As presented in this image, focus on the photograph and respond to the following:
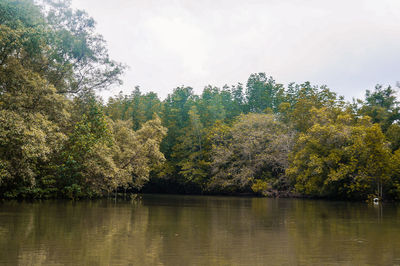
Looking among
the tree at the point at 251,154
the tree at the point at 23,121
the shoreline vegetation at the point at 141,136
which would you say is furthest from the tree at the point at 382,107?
the tree at the point at 23,121

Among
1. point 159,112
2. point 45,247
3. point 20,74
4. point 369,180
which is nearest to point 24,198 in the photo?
point 20,74

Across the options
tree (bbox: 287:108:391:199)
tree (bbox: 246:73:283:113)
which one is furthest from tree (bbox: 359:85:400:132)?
tree (bbox: 246:73:283:113)

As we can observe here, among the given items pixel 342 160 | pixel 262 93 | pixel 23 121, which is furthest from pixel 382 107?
pixel 23 121

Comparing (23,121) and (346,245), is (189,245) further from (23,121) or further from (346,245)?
(23,121)

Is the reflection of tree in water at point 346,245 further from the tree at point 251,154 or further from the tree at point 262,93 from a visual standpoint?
the tree at point 262,93

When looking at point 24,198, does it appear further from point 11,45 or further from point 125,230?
point 125,230

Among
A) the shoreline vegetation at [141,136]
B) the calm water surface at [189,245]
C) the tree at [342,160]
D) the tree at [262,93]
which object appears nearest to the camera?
the calm water surface at [189,245]

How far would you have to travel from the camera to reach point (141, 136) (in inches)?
1596

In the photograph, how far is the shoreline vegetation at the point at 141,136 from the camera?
2116 cm

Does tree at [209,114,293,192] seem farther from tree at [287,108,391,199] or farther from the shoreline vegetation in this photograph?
tree at [287,108,391,199]

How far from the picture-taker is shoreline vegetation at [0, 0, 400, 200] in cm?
2116

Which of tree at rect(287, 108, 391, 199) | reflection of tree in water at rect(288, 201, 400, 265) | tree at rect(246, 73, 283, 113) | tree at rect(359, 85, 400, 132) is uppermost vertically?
tree at rect(246, 73, 283, 113)

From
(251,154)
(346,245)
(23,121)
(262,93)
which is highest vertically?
(262,93)

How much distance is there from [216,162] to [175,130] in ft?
36.7
